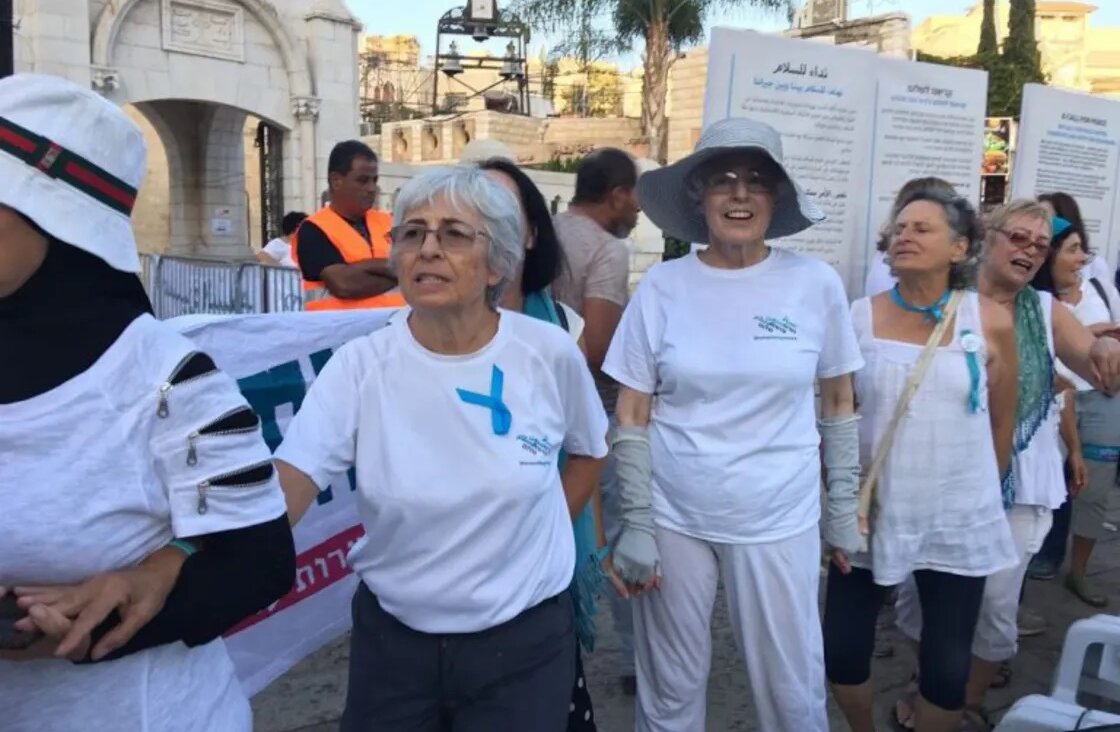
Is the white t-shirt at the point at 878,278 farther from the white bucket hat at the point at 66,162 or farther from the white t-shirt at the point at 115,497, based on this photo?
the white bucket hat at the point at 66,162

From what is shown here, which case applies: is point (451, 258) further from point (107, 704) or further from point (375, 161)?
point (375, 161)

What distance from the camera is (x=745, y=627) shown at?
109 inches

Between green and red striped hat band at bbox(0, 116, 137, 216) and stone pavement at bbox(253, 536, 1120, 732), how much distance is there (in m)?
2.74

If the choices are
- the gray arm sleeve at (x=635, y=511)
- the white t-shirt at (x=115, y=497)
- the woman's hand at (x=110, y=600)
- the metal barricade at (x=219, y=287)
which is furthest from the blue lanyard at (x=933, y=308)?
the metal barricade at (x=219, y=287)

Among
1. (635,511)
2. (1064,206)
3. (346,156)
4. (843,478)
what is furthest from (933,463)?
(346,156)

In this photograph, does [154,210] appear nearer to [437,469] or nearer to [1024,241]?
[1024,241]

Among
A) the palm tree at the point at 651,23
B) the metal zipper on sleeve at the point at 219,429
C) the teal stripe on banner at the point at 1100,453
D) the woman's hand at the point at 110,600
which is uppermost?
the palm tree at the point at 651,23

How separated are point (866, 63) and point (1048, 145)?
241 centimetres

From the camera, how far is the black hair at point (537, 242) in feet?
9.54

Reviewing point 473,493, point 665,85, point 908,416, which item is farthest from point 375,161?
point 665,85

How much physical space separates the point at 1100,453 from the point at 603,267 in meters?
2.85

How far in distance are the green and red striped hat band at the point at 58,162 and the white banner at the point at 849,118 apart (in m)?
3.27

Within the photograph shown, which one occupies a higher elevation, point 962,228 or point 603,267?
point 962,228

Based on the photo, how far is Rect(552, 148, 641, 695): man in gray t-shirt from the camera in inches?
151
